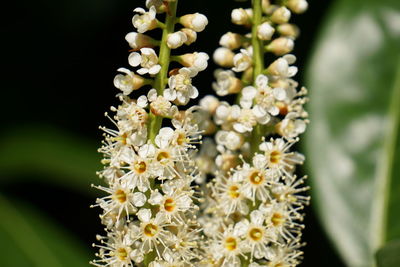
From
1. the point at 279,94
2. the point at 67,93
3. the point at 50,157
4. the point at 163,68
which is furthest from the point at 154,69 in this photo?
the point at 67,93

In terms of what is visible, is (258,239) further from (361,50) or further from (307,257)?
(307,257)

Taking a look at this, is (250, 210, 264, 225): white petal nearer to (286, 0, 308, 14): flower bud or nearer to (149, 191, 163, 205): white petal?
(149, 191, 163, 205): white petal

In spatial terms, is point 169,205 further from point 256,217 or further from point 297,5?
point 297,5

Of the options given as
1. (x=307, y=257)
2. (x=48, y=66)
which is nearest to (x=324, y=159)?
(x=307, y=257)

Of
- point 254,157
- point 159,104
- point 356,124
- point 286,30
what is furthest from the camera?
point 356,124

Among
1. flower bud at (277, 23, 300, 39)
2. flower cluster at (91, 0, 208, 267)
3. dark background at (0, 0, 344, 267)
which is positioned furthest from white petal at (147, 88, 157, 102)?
dark background at (0, 0, 344, 267)
